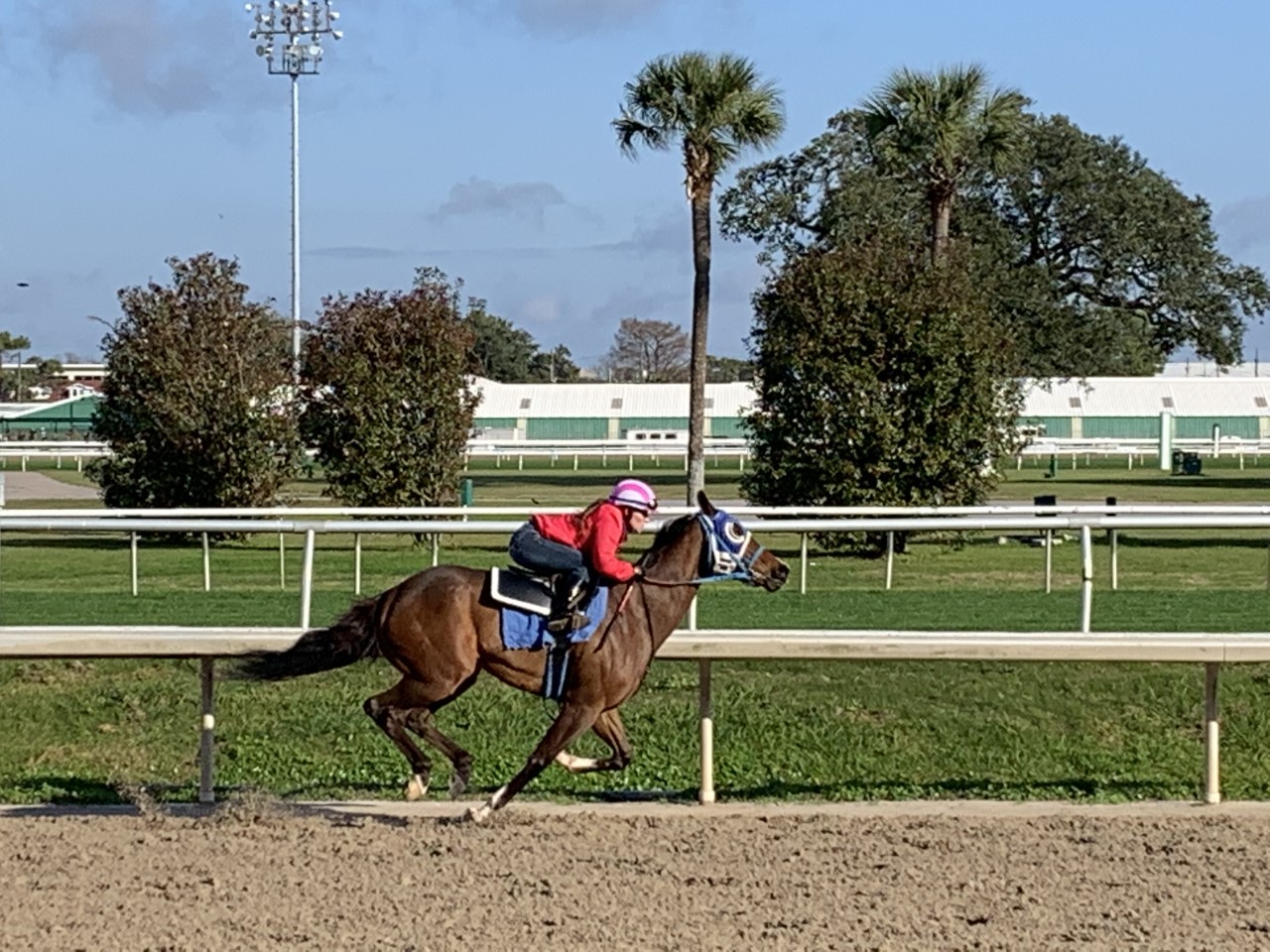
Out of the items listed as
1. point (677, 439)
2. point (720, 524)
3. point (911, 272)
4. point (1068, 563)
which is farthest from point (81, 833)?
point (677, 439)

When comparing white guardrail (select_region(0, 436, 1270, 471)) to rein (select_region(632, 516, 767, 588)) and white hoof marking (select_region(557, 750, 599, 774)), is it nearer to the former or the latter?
white hoof marking (select_region(557, 750, 599, 774))

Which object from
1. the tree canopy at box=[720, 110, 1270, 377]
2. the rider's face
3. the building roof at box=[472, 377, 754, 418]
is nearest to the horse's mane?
the rider's face

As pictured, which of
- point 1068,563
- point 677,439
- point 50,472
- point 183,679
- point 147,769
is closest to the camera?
point 147,769

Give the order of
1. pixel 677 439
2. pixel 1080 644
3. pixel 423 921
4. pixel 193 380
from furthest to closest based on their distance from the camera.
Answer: pixel 677 439, pixel 193 380, pixel 1080 644, pixel 423 921

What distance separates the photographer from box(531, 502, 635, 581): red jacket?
257 inches

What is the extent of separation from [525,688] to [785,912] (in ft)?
4.89

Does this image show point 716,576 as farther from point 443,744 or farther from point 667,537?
point 443,744

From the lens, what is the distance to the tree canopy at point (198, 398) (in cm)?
2417

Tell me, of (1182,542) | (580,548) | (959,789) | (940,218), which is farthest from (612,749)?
(940,218)

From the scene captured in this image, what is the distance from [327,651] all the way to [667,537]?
126 centimetres

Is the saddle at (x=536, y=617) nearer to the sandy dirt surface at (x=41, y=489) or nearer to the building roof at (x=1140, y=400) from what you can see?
the sandy dirt surface at (x=41, y=489)

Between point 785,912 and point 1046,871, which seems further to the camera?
point 1046,871

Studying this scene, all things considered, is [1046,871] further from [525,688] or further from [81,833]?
[81,833]

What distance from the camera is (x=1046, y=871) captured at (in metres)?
6.13
